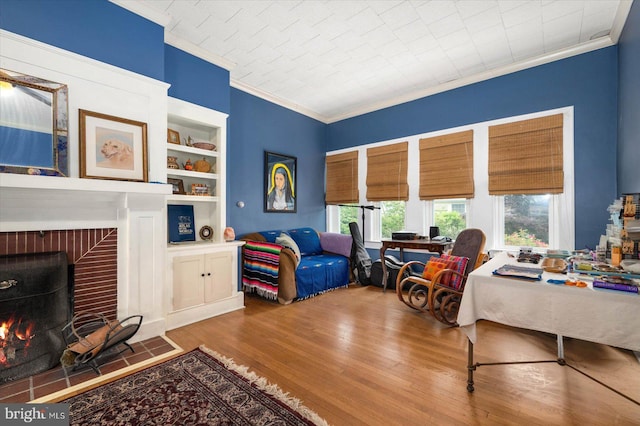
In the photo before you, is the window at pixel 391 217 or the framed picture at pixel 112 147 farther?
the window at pixel 391 217

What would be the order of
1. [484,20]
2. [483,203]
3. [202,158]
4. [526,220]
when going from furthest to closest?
[483,203]
[526,220]
[202,158]
[484,20]

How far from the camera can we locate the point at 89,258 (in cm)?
248

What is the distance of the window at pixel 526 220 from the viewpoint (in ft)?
12.1

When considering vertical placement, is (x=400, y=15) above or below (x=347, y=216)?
above

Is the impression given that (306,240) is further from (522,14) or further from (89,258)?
(522,14)

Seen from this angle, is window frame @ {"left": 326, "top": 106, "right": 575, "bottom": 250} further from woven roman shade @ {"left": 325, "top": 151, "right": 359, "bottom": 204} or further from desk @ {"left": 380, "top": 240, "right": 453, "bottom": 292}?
desk @ {"left": 380, "top": 240, "right": 453, "bottom": 292}

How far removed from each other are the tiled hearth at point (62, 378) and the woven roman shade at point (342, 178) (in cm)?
385

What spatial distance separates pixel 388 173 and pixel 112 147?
394cm

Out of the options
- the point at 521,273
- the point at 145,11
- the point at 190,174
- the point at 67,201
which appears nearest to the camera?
the point at 521,273

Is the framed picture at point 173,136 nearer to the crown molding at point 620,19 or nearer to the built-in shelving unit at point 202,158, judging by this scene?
the built-in shelving unit at point 202,158

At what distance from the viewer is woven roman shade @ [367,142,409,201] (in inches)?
190

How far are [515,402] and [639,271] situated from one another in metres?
1.09

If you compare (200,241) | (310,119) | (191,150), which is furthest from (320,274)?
(310,119)

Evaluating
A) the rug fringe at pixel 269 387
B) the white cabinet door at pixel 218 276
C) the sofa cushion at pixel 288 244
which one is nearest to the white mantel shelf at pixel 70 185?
the white cabinet door at pixel 218 276
